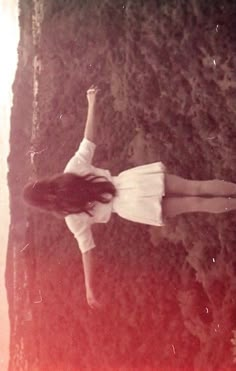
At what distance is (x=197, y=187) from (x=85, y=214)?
0.27m

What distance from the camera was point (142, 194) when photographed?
136 cm

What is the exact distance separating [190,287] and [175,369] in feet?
0.61

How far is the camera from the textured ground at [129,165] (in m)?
1.31

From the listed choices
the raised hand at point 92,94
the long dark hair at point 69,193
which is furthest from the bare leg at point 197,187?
the raised hand at point 92,94

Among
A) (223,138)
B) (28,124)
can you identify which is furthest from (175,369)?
(28,124)

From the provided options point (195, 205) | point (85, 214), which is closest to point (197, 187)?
point (195, 205)

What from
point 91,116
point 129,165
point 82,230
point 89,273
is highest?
point 91,116

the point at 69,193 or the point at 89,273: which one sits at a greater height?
the point at 69,193

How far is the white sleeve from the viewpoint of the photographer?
1359mm

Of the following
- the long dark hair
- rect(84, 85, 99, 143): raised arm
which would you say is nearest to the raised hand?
rect(84, 85, 99, 143): raised arm

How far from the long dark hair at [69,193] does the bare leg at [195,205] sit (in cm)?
13

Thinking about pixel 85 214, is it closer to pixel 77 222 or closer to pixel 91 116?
pixel 77 222

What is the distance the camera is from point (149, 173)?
136 cm

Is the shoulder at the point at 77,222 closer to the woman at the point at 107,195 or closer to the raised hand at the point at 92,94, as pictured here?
the woman at the point at 107,195
